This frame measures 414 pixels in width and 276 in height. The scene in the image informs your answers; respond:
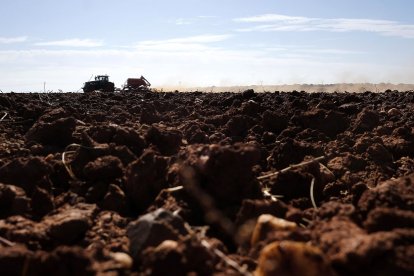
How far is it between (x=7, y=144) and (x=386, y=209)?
4.42m

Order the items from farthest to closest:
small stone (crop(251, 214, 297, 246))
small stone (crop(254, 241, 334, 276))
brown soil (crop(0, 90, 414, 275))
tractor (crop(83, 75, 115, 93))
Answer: tractor (crop(83, 75, 115, 93)), small stone (crop(251, 214, 297, 246)), brown soil (crop(0, 90, 414, 275)), small stone (crop(254, 241, 334, 276))

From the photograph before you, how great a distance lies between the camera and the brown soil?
2.11m

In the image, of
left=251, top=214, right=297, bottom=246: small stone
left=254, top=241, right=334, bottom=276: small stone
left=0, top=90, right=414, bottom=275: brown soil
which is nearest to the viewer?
left=254, top=241, right=334, bottom=276: small stone

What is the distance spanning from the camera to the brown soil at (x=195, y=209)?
2.11 meters

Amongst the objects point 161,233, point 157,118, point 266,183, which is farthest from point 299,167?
point 157,118

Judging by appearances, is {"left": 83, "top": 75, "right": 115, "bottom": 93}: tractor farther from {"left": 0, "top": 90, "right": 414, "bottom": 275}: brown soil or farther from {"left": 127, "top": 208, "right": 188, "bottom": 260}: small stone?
{"left": 127, "top": 208, "right": 188, "bottom": 260}: small stone

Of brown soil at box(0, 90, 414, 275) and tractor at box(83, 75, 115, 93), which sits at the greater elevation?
tractor at box(83, 75, 115, 93)

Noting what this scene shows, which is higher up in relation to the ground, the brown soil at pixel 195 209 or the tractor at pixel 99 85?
the tractor at pixel 99 85

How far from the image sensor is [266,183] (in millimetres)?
3729

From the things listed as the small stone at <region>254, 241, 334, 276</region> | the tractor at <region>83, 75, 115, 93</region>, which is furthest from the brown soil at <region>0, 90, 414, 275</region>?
the tractor at <region>83, 75, 115, 93</region>

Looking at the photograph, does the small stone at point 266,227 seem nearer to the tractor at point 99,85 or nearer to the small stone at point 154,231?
the small stone at point 154,231

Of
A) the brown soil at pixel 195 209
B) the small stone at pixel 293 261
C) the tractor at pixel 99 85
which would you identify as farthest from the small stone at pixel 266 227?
the tractor at pixel 99 85

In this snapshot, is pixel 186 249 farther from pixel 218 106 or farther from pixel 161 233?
pixel 218 106

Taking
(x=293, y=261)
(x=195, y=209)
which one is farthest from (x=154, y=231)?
(x=293, y=261)
